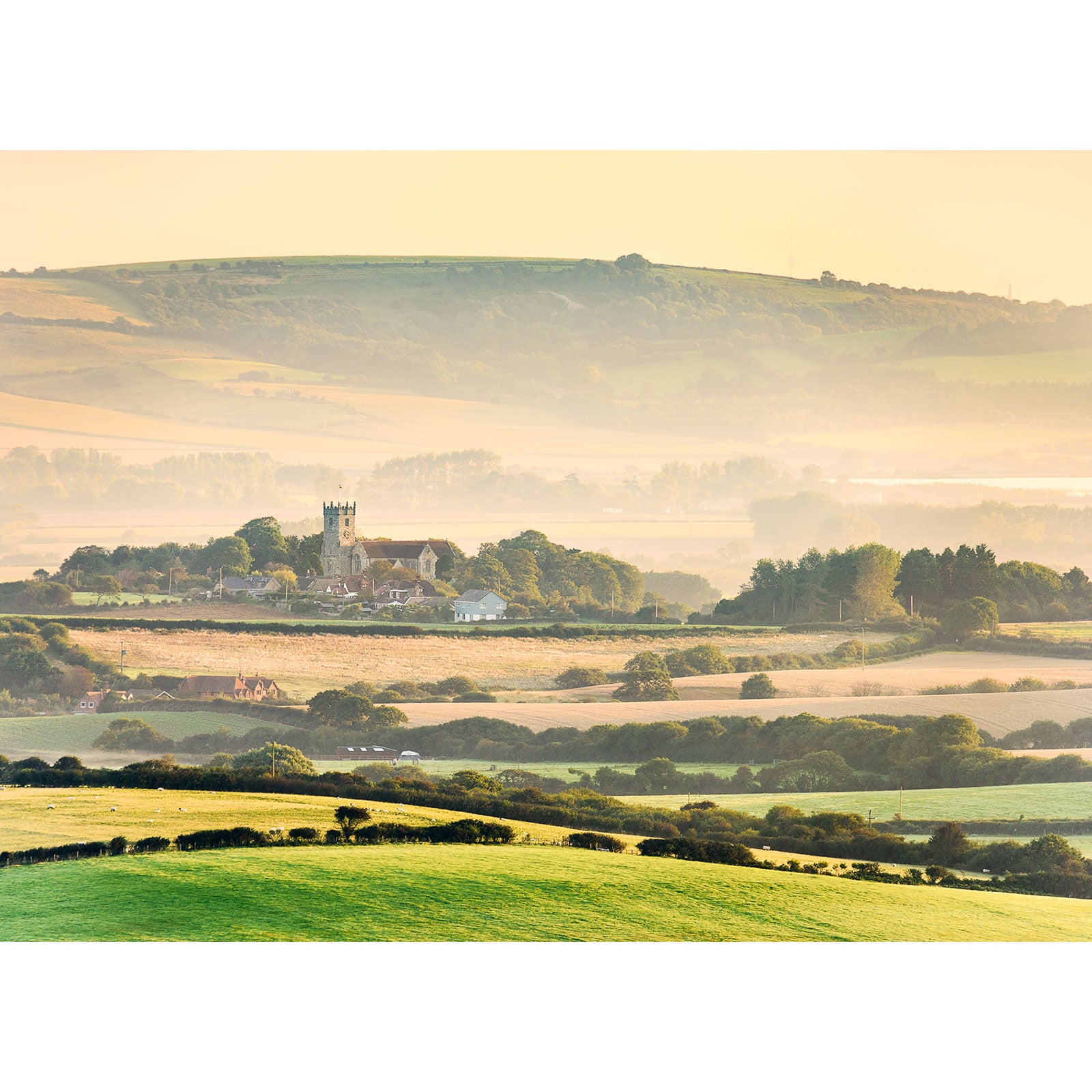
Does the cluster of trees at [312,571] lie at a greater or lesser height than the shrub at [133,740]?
greater

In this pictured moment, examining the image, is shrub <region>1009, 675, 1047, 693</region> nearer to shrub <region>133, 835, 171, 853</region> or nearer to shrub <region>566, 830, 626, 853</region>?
shrub <region>566, 830, 626, 853</region>

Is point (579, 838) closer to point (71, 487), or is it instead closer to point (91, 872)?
point (91, 872)

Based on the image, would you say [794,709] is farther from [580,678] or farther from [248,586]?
[248,586]

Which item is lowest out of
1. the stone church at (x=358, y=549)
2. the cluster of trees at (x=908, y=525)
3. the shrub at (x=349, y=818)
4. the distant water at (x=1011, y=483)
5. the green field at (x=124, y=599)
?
the shrub at (x=349, y=818)

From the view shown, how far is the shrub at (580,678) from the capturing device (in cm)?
1452

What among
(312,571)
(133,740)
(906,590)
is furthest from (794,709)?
(133,740)

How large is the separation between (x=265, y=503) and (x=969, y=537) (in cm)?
989

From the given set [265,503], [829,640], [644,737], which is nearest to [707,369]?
[829,640]

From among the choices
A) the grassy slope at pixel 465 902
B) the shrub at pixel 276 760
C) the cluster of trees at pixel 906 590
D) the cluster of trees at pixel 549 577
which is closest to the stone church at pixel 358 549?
the cluster of trees at pixel 549 577

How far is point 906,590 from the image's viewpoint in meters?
15.2

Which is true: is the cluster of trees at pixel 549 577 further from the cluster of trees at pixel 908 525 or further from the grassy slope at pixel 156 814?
the grassy slope at pixel 156 814

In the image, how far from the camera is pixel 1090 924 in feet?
40.7

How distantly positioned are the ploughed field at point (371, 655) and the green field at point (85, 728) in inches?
23.2

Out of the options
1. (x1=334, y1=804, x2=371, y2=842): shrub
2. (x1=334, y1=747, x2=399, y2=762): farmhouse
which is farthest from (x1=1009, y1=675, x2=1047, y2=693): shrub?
(x1=334, y1=804, x2=371, y2=842): shrub
